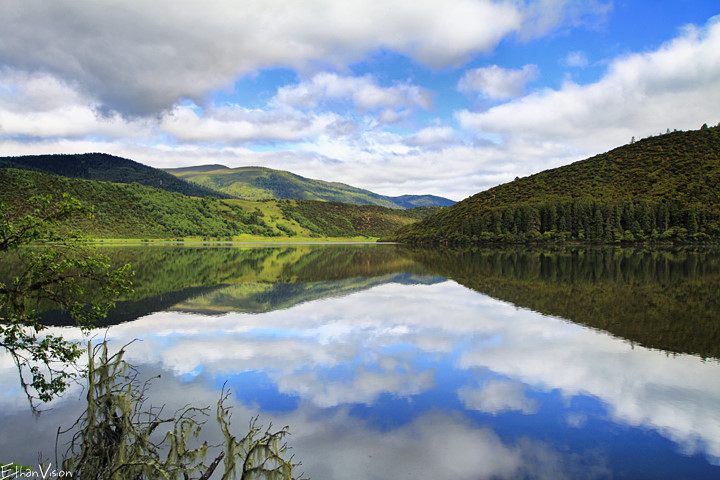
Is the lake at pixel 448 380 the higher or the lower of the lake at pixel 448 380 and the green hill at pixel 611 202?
the lower

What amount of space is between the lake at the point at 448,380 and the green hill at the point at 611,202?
109m

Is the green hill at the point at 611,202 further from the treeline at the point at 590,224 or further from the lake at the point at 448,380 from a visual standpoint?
the lake at the point at 448,380

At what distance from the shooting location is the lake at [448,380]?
34.6ft

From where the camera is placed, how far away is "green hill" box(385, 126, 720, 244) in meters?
126

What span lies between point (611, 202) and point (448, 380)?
147m

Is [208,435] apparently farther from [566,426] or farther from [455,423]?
[566,426]

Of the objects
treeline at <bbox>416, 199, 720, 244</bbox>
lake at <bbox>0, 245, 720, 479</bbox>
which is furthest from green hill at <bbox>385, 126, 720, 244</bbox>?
lake at <bbox>0, 245, 720, 479</bbox>

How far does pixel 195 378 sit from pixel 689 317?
91.8 feet

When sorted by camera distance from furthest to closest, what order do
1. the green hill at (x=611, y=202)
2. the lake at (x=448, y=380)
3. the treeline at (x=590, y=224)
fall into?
the green hill at (x=611, y=202)
the treeline at (x=590, y=224)
the lake at (x=448, y=380)

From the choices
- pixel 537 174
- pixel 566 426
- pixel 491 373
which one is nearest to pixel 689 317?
pixel 491 373

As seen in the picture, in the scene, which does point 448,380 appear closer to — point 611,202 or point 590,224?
point 590,224

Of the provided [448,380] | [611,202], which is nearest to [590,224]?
[611,202]

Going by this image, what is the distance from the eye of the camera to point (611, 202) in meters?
139

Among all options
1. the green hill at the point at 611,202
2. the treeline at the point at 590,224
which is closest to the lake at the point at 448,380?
the treeline at the point at 590,224
